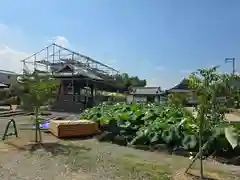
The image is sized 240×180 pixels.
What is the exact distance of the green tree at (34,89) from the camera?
9.27 meters

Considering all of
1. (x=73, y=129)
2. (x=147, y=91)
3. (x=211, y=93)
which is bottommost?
(x=73, y=129)

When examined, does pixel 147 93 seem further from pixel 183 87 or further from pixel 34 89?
pixel 34 89

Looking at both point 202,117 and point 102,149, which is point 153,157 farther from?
point 202,117

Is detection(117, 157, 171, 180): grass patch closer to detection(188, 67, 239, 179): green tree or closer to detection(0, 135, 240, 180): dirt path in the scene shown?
detection(0, 135, 240, 180): dirt path

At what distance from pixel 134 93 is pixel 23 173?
134 ft

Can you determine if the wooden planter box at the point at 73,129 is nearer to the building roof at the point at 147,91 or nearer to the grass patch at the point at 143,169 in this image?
the grass patch at the point at 143,169

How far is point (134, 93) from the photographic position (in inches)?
1837

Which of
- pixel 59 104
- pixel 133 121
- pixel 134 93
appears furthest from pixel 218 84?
pixel 134 93

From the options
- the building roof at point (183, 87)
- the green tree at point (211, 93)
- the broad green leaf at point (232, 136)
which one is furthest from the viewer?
the building roof at point (183, 87)

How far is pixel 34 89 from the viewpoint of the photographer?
9250 mm

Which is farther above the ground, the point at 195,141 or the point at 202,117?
the point at 202,117

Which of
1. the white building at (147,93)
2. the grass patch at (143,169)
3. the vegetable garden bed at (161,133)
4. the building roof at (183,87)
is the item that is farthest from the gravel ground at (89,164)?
the white building at (147,93)

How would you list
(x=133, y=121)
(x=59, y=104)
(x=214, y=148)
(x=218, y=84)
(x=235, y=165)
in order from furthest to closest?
(x=59, y=104), (x=133, y=121), (x=214, y=148), (x=235, y=165), (x=218, y=84)

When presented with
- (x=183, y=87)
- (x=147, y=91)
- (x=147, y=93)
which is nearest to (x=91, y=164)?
(x=183, y=87)
